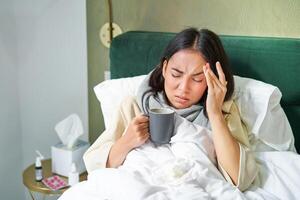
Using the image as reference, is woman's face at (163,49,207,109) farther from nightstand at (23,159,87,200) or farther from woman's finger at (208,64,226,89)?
nightstand at (23,159,87,200)

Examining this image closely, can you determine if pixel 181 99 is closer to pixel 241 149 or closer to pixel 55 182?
pixel 241 149

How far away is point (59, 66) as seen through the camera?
2.08m

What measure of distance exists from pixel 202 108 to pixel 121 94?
353mm

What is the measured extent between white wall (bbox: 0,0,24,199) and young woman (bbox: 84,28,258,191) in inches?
33.4

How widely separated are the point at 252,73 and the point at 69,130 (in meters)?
0.86

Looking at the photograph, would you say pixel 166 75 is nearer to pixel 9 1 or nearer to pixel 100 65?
pixel 100 65

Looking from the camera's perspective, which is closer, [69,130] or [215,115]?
[215,115]

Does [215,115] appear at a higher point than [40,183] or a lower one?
higher

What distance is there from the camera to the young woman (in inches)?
50.8

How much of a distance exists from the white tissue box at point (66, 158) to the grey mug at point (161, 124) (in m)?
0.60

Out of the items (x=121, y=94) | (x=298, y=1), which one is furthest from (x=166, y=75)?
(x=298, y=1)

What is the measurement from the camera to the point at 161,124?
125cm

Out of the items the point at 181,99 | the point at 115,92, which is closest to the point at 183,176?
the point at 181,99

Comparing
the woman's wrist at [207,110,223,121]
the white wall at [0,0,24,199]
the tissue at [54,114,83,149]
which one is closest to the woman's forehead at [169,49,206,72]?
the woman's wrist at [207,110,223,121]
